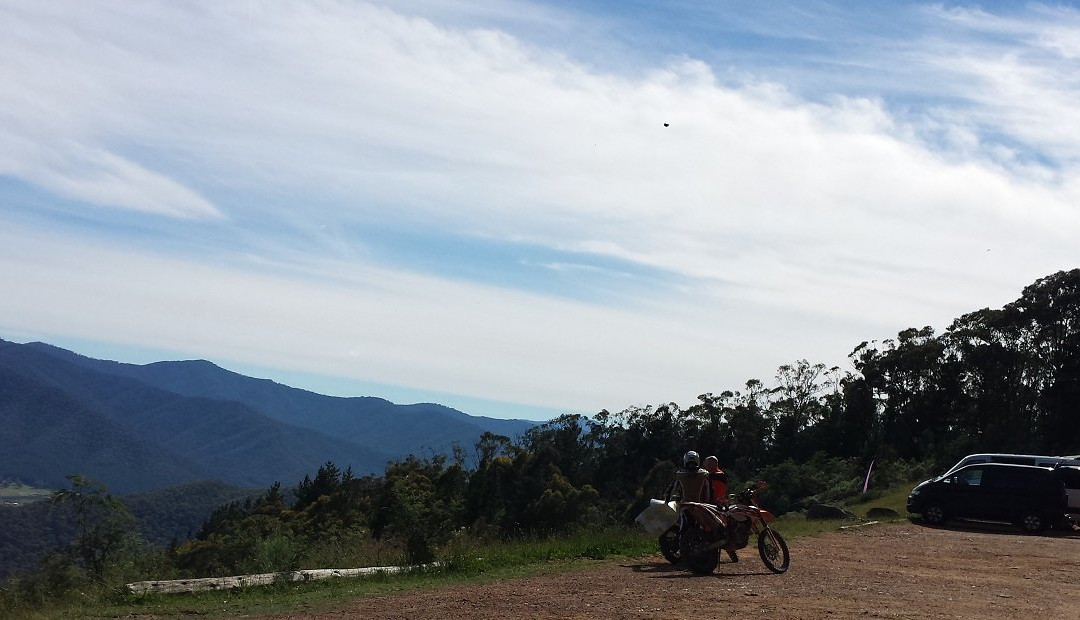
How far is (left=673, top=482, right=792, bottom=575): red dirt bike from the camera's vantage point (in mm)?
12734

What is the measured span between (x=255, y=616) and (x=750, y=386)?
180 feet

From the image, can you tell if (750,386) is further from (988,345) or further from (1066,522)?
(1066,522)

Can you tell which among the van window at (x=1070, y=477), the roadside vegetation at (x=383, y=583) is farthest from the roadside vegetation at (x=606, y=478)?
the van window at (x=1070, y=477)

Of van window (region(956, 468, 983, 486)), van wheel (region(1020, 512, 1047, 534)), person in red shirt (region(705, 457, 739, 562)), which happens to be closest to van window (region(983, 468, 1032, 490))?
van window (region(956, 468, 983, 486))

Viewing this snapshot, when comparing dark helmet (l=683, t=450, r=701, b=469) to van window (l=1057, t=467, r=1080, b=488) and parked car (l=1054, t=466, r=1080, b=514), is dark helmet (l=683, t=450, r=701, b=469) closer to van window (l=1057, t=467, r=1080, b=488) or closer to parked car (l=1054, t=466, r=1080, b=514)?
parked car (l=1054, t=466, r=1080, b=514)

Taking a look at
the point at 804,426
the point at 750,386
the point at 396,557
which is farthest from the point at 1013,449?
the point at 396,557

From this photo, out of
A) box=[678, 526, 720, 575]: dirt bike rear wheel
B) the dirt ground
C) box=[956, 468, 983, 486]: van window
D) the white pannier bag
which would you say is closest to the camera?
the dirt ground

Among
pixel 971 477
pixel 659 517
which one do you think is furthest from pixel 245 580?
pixel 971 477

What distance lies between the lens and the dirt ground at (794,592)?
10141mm

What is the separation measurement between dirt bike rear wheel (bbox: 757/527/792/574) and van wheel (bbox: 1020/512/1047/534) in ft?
39.8

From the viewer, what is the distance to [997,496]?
22734 millimetres

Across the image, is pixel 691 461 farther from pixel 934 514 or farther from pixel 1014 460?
pixel 1014 460

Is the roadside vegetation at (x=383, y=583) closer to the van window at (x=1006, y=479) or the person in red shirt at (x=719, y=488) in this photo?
the person in red shirt at (x=719, y=488)

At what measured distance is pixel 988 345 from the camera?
164ft
